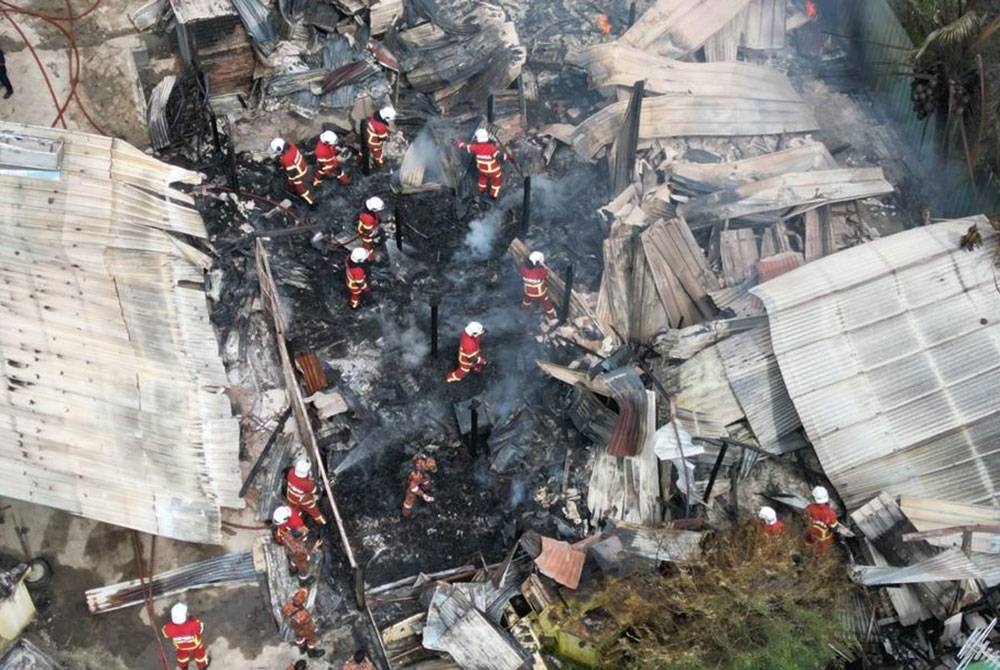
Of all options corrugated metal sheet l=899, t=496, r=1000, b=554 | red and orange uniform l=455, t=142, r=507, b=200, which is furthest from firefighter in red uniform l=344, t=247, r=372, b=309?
corrugated metal sheet l=899, t=496, r=1000, b=554

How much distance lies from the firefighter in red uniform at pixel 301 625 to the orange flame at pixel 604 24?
42.6 feet

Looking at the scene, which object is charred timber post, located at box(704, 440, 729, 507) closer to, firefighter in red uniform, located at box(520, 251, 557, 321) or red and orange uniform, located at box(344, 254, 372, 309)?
firefighter in red uniform, located at box(520, 251, 557, 321)

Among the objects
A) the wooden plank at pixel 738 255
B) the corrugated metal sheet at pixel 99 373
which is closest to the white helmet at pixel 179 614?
the corrugated metal sheet at pixel 99 373

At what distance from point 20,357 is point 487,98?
10.0 meters

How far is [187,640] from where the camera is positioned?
50.3ft

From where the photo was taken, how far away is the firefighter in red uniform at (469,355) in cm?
1803

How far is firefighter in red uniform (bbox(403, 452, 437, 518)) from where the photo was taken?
17.2 metres

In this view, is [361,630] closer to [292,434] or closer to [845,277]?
[292,434]

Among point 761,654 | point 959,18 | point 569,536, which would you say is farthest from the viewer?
point 959,18

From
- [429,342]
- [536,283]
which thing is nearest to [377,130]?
[429,342]

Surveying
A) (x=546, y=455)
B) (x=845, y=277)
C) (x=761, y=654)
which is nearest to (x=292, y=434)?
(x=546, y=455)

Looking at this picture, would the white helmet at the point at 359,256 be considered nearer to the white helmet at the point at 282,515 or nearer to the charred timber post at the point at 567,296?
the charred timber post at the point at 567,296

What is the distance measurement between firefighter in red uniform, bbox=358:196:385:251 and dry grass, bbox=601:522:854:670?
7.56 m

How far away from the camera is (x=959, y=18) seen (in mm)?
20062
